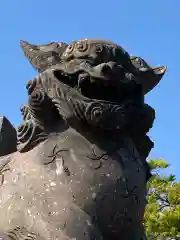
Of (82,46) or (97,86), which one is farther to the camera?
(82,46)

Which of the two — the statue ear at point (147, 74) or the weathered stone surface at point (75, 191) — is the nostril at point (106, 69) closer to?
the statue ear at point (147, 74)

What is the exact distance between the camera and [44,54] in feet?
9.53

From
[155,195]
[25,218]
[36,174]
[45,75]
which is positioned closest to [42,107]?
[45,75]

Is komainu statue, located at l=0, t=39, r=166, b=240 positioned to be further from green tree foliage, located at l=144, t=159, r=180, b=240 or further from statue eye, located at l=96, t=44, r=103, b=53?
green tree foliage, located at l=144, t=159, r=180, b=240

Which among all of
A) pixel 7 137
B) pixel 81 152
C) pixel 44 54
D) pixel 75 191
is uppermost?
pixel 44 54

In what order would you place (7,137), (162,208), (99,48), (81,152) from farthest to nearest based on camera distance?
(162,208) → (7,137) → (99,48) → (81,152)

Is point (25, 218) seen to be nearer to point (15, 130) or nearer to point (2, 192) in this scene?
point (2, 192)

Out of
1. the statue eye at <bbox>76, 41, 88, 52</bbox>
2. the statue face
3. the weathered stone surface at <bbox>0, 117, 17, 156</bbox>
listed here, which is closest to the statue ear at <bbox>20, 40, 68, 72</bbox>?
the statue face

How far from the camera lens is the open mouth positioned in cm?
259

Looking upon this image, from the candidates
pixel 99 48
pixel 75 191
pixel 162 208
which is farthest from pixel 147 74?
pixel 162 208

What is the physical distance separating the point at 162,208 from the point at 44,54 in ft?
34.3

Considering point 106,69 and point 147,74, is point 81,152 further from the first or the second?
point 147,74

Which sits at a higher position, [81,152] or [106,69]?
[106,69]

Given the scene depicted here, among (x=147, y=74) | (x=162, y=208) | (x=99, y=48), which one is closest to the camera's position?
(x=99, y=48)
